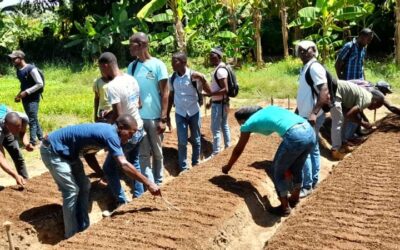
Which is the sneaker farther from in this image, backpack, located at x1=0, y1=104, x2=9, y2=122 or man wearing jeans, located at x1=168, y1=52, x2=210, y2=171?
backpack, located at x1=0, y1=104, x2=9, y2=122

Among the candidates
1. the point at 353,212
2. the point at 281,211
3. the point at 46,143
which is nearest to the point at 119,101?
the point at 46,143

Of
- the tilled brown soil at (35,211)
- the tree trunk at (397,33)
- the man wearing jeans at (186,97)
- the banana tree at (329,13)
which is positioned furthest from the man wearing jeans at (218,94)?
the tree trunk at (397,33)

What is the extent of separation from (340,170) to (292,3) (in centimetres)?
1430

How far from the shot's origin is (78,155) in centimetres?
476

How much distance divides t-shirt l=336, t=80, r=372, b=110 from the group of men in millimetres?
15

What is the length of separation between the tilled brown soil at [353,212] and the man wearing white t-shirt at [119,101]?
1.85 metres

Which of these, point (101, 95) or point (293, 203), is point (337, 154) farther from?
point (101, 95)

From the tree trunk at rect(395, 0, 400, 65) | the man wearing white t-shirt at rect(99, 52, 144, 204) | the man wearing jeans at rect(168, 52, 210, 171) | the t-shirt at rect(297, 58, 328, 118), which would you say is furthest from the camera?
the tree trunk at rect(395, 0, 400, 65)

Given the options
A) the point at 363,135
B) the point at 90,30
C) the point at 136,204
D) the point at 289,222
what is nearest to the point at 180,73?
the point at 136,204

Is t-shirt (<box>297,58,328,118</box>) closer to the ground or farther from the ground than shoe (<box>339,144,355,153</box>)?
farther from the ground

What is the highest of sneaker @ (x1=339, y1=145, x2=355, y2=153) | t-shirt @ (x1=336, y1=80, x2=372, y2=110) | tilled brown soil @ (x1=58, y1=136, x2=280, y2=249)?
t-shirt @ (x1=336, y1=80, x2=372, y2=110)

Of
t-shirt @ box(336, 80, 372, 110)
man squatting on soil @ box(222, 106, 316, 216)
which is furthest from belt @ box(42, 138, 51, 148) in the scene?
t-shirt @ box(336, 80, 372, 110)

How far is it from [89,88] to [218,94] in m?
10.3

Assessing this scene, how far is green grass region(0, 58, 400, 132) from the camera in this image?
11.4 metres
